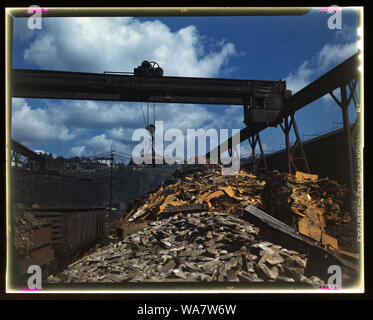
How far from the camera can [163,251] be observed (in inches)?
232

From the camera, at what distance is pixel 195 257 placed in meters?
5.41

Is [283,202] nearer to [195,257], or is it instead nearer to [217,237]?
[217,237]

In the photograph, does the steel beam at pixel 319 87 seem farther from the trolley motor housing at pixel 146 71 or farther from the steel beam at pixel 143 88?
the trolley motor housing at pixel 146 71

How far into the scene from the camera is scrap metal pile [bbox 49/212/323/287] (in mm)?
4875

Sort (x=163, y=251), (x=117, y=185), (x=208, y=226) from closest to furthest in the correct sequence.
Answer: (x=163, y=251), (x=208, y=226), (x=117, y=185)

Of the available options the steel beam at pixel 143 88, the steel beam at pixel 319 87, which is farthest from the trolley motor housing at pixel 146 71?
the steel beam at pixel 319 87

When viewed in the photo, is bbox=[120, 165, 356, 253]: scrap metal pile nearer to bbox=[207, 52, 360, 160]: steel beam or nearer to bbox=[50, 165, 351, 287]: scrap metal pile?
bbox=[50, 165, 351, 287]: scrap metal pile

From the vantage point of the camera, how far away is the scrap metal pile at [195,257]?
4875 millimetres

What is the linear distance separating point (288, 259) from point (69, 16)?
21.6ft

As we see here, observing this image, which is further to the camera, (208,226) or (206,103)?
(206,103)

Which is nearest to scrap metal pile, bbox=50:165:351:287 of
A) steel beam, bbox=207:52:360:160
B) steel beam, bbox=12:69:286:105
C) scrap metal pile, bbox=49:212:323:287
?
scrap metal pile, bbox=49:212:323:287
